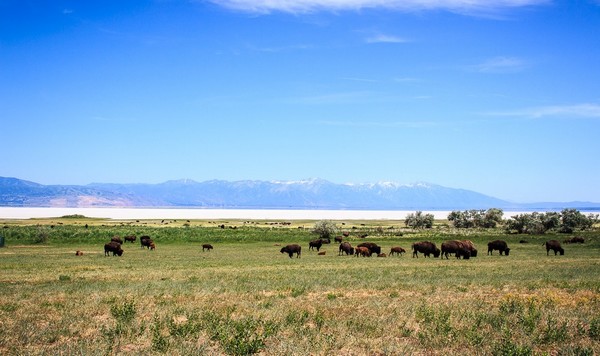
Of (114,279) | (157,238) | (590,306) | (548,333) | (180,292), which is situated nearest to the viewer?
(548,333)

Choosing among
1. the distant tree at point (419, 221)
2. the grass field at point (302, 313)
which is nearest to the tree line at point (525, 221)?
the distant tree at point (419, 221)

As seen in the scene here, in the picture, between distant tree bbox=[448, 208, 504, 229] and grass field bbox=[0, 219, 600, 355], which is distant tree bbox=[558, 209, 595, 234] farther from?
grass field bbox=[0, 219, 600, 355]

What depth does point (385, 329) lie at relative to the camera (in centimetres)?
1329

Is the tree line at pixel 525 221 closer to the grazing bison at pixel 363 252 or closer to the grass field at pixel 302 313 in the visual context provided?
the grazing bison at pixel 363 252

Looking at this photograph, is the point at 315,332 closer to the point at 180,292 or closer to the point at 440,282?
the point at 180,292

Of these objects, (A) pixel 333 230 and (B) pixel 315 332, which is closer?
(B) pixel 315 332

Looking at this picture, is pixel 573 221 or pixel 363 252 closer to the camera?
pixel 363 252

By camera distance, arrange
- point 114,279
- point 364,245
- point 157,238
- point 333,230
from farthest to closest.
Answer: point 333,230
point 157,238
point 364,245
point 114,279

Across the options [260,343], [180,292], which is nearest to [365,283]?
[180,292]

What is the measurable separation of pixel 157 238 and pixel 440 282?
55.6m

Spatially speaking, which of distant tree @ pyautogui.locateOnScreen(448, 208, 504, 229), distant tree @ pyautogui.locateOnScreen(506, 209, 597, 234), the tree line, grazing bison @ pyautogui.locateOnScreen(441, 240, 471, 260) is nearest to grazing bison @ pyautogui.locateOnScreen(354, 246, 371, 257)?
grazing bison @ pyautogui.locateOnScreen(441, 240, 471, 260)

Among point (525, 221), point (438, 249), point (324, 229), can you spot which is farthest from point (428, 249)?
point (525, 221)

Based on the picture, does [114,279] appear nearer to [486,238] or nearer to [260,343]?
[260,343]

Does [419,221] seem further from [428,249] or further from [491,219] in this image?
[428,249]
